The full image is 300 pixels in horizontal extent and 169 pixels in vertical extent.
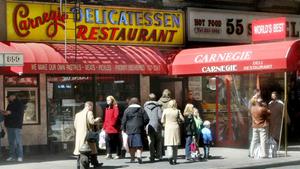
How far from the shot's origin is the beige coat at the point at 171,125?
1499 cm

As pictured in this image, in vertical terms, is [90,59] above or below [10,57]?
above

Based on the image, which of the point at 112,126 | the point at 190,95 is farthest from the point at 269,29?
the point at 112,126

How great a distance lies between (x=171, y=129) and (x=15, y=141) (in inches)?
173

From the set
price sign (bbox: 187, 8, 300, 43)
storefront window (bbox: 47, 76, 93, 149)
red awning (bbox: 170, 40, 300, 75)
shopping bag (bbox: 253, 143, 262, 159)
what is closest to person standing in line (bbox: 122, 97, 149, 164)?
shopping bag (bbox: 253, 143, 262, 159)

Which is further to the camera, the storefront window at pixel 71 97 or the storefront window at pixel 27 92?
the storefront window at pixel 71 97

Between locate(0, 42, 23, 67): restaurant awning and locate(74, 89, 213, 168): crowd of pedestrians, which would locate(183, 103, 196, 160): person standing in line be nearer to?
locate(74, 89, 213, 168): crowd of pedestrians

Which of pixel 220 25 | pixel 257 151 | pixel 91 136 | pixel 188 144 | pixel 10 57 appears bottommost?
pixel 257 151

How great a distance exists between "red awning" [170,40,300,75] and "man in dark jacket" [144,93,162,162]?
3184 mm

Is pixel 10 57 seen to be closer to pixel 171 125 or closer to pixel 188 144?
pixel 171 125

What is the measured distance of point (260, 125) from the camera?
642 inches

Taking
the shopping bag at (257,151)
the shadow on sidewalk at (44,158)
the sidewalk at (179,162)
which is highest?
the shopping bag at (257,151)

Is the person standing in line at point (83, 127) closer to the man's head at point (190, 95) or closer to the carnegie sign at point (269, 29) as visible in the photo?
the carnegie sign at point (269, 29)

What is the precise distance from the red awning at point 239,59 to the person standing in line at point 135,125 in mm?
3637

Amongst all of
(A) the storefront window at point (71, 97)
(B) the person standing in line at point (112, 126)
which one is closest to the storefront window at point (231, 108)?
(A) the storefront window at point (71, 97)
